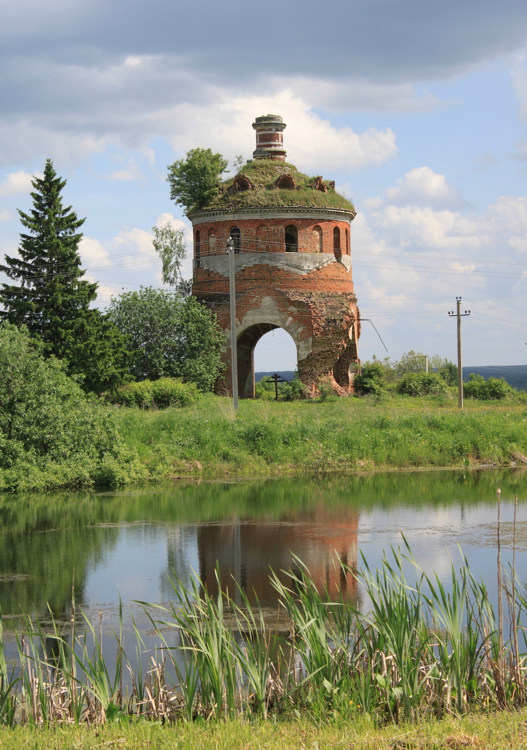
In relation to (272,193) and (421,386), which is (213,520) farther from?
(421,386)

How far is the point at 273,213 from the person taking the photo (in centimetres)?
3903

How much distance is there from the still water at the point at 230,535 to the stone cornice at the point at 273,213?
717 inches

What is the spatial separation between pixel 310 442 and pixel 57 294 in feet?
38.3

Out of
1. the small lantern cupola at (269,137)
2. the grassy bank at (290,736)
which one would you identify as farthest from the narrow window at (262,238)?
the grassy bank at (290,736)

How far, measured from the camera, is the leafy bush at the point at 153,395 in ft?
109

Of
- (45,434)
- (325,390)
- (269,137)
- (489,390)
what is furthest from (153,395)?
(489,390)

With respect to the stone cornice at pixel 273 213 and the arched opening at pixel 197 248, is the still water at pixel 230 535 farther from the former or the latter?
the arched opening at pixel 197 248

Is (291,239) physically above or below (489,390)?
above

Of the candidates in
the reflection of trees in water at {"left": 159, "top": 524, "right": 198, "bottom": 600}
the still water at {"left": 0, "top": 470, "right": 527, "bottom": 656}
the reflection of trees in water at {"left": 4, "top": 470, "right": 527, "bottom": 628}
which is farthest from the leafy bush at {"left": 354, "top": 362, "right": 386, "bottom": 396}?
the reflection of trees in water at {"left": 159, "top": 524, "right": 198, "bottom": 600}

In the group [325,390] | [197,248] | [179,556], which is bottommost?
[179,556]

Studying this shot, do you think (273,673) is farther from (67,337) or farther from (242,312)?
(242,312)

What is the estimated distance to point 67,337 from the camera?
32125mm

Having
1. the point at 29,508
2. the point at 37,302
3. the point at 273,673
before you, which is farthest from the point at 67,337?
the point at 273,673

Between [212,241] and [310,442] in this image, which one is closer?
[310,442]
